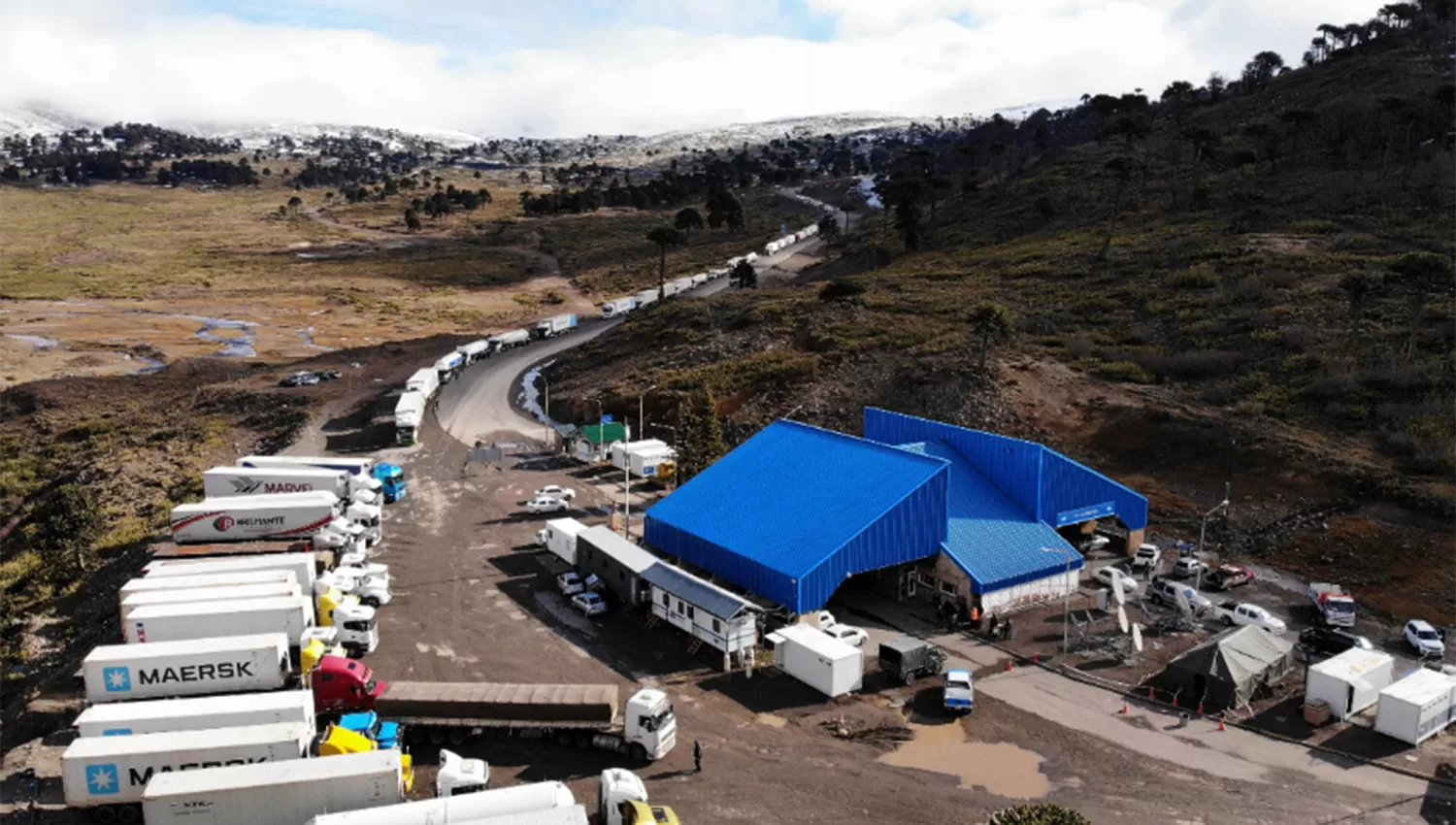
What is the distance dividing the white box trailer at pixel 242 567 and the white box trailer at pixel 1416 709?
38.0 metres

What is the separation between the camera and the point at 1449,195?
304 feet

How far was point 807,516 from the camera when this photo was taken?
133ft

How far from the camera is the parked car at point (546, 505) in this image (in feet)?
174

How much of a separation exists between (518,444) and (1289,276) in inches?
2388

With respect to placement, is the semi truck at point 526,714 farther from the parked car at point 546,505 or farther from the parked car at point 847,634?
the parked car at point 546,505

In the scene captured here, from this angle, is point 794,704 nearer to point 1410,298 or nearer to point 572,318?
point 1410,298

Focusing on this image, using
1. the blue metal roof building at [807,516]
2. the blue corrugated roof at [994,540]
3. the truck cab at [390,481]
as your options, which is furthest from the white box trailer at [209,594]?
the blue corrugated roof at [994,540]

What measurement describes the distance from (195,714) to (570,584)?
16.4 m

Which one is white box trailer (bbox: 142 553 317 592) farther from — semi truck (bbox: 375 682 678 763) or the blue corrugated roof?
the blue corrugated roof

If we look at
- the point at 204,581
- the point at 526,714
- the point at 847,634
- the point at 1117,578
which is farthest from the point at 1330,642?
the point at 204,581

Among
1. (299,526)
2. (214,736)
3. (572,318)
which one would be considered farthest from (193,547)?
(572,318)

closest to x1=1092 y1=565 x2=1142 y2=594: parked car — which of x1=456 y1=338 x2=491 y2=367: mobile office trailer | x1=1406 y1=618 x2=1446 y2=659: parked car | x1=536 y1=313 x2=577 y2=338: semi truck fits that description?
x1=1406 y1=618 x2=1446 y2=659: parked car

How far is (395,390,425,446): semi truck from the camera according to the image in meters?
66.3

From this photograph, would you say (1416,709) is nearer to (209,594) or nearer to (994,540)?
(994,540)
